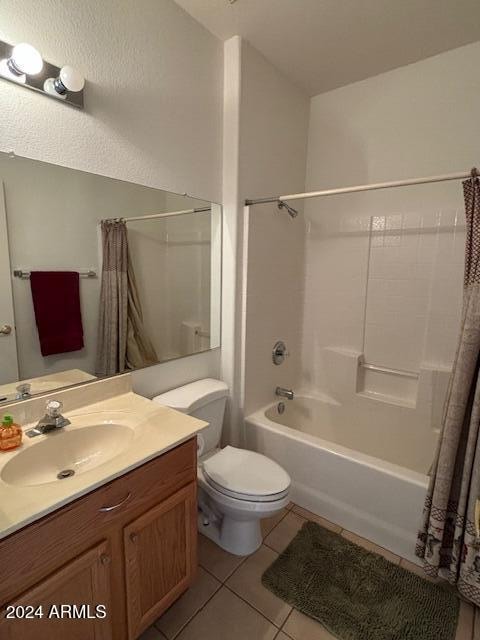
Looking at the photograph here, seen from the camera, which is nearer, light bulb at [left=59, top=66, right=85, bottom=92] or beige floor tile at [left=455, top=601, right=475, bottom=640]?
light bulb at [left=59, top=66, right=85, bottom=92]

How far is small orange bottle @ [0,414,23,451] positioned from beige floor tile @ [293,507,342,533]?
1513mm

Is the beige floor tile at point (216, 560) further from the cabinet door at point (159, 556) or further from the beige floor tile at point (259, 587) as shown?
the cabinet door at point (159, 556)

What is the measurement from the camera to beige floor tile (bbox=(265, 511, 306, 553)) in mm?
1642

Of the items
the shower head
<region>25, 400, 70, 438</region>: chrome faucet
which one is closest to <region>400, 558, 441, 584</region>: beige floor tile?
<region>25, 400, 70, 438</region>: chrome faucet

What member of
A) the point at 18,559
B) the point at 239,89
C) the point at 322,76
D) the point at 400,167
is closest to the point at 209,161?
the point at 239,89

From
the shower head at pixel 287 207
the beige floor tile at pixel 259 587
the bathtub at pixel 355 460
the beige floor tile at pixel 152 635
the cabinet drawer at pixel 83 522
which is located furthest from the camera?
the shower head at pixel 287 207

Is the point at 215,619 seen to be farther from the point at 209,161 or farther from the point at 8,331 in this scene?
the point at 209,161

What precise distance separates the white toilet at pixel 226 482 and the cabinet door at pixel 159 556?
0.24 metres

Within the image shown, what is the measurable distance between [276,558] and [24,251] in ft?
5.72

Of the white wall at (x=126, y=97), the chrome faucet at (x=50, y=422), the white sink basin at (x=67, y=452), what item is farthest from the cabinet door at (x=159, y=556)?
the white wall at (x=126, y=97)

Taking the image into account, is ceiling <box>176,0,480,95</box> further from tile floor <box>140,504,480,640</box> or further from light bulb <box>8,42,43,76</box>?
tile floor <box>140,504,480,640</box>

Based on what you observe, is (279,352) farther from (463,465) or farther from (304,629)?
(304,629)

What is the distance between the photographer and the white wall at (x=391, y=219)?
6.29 ft

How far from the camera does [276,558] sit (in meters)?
1.55
